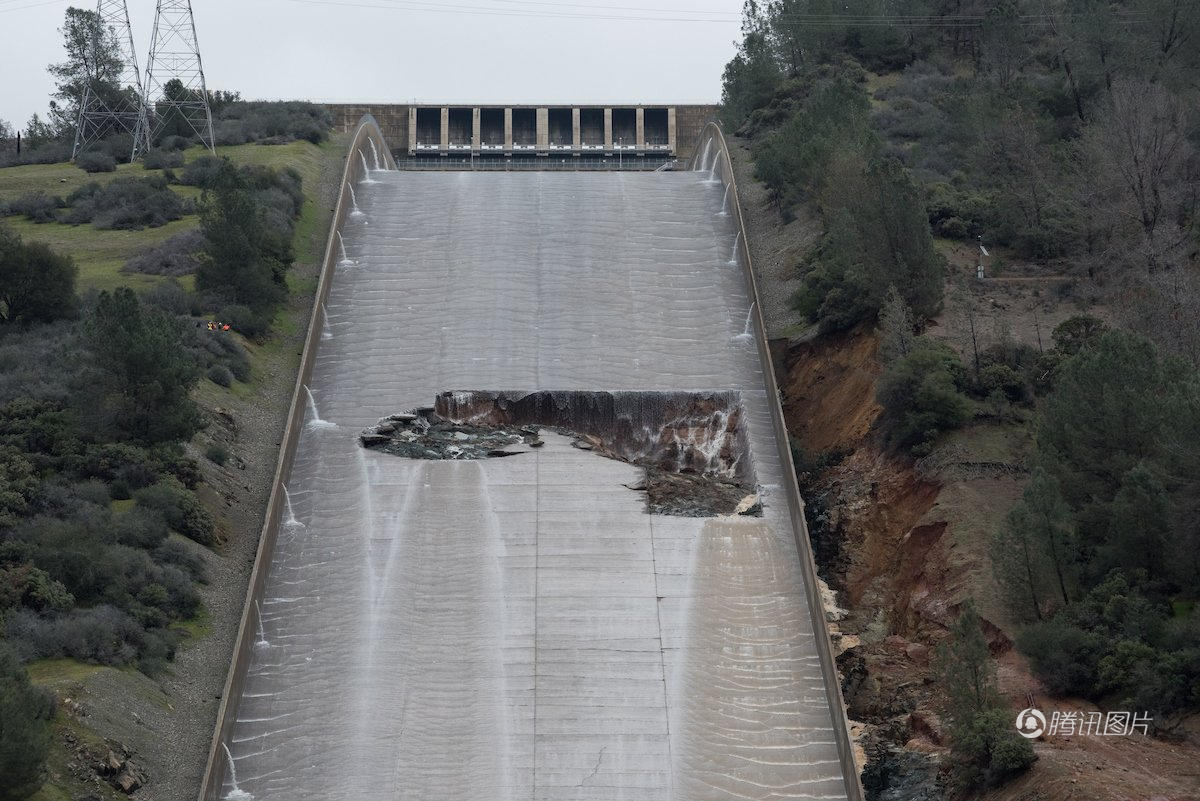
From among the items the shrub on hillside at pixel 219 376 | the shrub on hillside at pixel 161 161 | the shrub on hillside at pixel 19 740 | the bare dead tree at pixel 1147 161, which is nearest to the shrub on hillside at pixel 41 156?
the shrub on hillside at pixel 161 161

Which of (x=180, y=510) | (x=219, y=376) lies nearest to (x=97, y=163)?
(x=219, y=376)

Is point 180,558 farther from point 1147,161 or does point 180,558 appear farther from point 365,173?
point 365,173

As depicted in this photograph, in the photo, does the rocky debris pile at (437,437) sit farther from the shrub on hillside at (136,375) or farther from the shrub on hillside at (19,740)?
the shrub on hillside at (19,740)

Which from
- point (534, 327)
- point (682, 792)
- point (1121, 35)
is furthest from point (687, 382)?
point (1121, 35)

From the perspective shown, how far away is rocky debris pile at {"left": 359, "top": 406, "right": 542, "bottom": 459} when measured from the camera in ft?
121

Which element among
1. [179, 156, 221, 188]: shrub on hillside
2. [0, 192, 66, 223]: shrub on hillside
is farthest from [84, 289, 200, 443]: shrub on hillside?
[179, 156, 221, 188]: shrub on hillside

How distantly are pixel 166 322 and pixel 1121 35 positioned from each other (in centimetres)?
Answer: 3472

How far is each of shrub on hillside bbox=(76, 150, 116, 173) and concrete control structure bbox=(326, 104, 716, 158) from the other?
16.0 m

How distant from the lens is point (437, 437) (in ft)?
124

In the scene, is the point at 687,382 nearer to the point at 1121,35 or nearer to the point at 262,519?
the point at 262,519

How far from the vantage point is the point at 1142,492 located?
2661 centimetres

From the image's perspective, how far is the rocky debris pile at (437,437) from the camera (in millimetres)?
36969

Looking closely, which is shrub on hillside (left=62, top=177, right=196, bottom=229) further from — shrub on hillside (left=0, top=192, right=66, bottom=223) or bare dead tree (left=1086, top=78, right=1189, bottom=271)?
bare dead tree (left=1086, top=78, right=1189, bottom=271)

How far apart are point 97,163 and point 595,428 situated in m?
34.0
